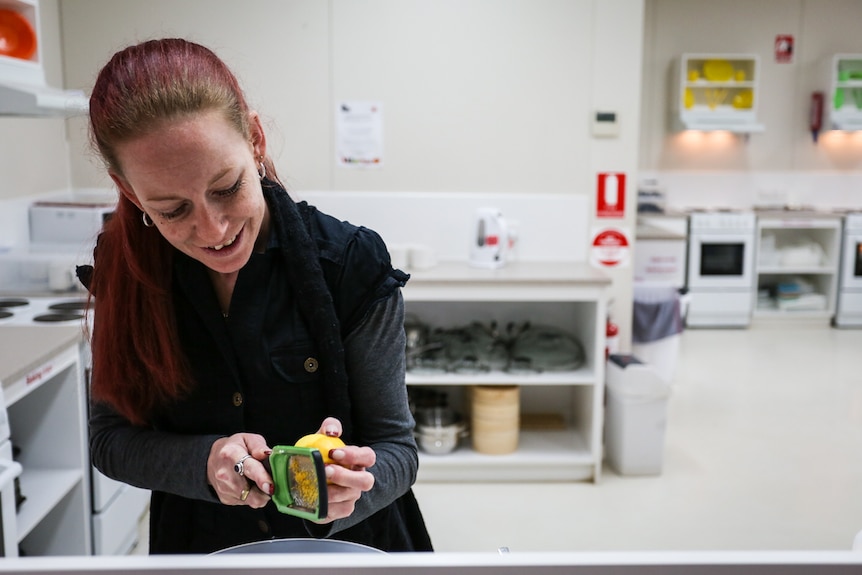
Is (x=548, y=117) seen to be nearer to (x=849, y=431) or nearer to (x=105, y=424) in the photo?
(x=849, y=431)

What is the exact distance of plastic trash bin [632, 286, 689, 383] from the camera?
4715 mm

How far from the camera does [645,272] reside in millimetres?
7012

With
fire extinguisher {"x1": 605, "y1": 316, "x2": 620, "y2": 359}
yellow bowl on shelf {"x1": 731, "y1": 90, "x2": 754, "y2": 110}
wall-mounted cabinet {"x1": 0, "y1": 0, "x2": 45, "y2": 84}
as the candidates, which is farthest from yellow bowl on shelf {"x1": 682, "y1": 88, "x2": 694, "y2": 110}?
wall-mounted cabinet {"x1": 0, "y1": 0, "x2": 45, "y2": 84}

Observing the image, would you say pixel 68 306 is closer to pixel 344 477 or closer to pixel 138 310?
pixel 138 310

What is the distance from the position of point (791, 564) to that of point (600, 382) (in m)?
3.20

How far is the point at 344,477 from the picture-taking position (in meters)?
1.09

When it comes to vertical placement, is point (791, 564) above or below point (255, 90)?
below

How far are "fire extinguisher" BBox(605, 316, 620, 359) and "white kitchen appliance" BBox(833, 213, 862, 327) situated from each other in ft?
12.6

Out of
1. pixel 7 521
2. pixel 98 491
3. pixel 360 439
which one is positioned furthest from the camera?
pixel 98 491

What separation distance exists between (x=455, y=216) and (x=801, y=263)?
Result: 436 cm

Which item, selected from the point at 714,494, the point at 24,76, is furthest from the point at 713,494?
the point at 24,76

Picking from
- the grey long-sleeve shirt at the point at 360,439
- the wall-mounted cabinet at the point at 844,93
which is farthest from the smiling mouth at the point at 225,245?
the wall-mounted cabinet at the point at 844,93

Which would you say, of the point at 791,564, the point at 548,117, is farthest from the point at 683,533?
the point at 791,564

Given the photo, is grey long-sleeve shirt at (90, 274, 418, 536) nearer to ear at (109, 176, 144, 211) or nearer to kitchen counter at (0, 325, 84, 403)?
ear at (109, 176, 144, 211)
